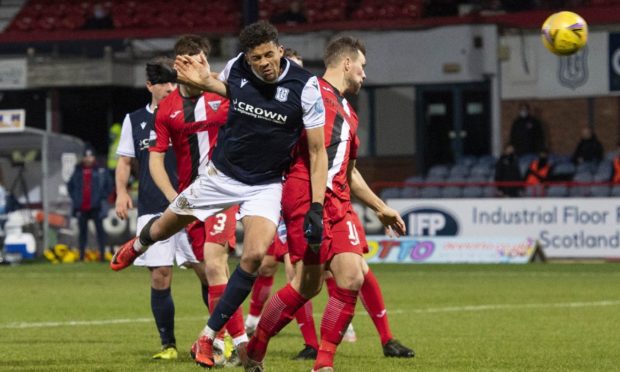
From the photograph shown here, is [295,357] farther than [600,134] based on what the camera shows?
No

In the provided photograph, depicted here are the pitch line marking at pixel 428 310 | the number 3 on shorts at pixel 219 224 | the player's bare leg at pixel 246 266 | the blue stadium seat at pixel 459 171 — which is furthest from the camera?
the blue stadium seat at pixel 459 171

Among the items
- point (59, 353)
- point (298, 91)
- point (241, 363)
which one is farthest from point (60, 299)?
point (298, 91)

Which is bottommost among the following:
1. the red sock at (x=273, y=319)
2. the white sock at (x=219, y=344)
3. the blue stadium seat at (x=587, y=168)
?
the blue stadium seat at (x=587, y=168)

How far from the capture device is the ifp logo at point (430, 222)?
2516cm

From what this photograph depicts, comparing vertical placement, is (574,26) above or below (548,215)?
above

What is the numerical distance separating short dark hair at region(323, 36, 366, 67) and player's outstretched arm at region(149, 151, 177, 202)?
59.3 inches

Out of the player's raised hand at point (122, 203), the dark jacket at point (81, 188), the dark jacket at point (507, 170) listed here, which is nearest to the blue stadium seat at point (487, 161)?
the dark jacket at point (507, 170)

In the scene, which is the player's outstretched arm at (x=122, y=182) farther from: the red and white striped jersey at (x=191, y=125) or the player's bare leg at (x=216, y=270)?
the player's bare leg at (x=216, y=270)

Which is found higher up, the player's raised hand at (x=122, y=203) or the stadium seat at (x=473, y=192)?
the player's raised hand at (x=122, y=203)

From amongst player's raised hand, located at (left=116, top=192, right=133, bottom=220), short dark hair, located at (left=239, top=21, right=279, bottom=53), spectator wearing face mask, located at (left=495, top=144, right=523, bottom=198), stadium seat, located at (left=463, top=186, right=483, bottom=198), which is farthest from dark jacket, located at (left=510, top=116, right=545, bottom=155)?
short dark hair, located at (left=239, top=21, right=279, bottom=53)

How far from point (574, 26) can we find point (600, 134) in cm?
1649

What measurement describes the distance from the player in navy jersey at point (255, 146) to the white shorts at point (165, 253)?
4.79 ft

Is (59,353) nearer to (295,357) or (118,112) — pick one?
(295,357)

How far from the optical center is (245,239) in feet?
28.3
